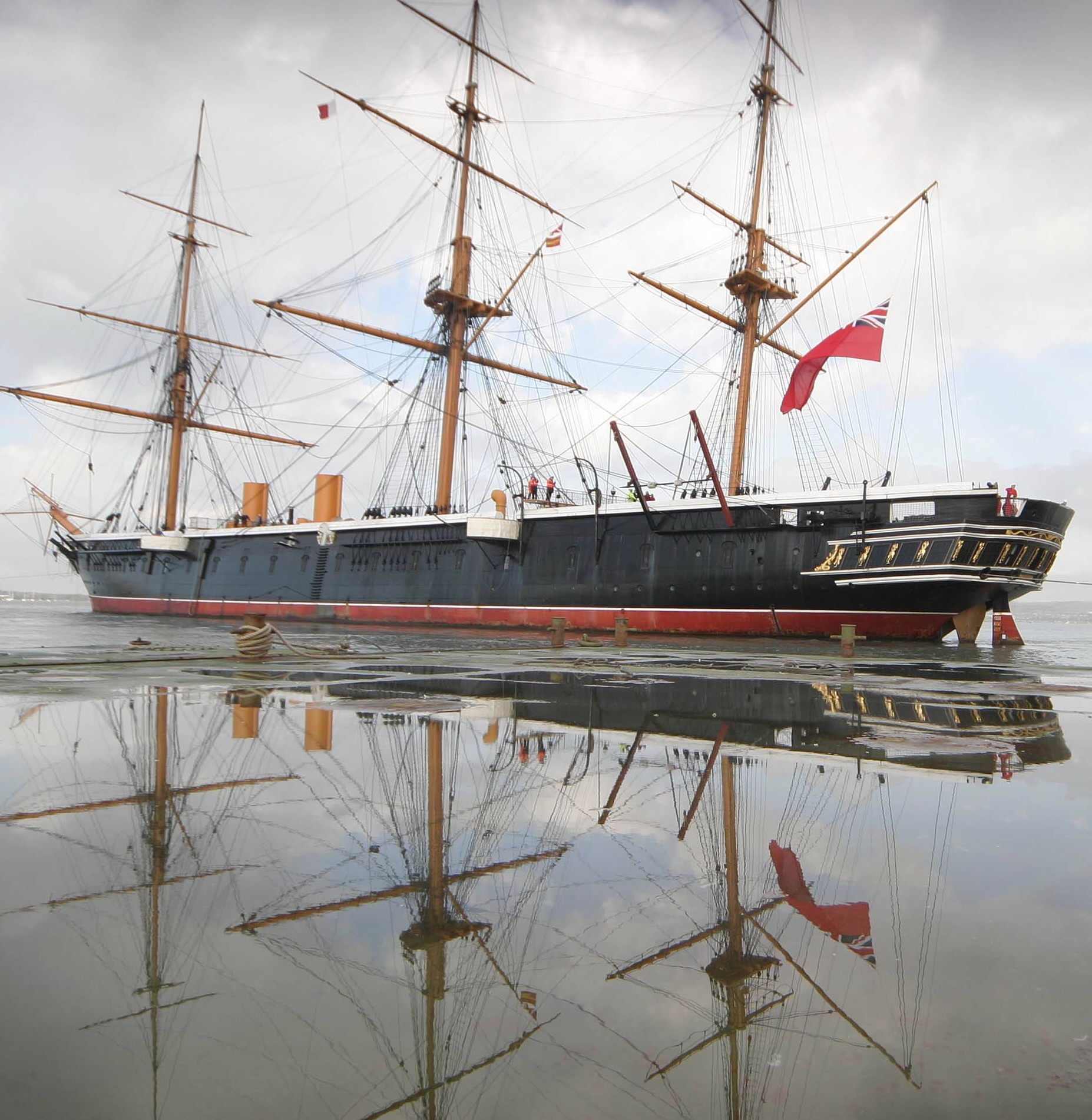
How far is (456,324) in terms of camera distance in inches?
1396

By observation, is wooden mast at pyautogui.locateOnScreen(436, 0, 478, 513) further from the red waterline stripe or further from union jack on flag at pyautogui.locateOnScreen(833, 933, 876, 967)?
union jack on flag at pyautogui.locateOnScreen(833, 933, 876, 967)

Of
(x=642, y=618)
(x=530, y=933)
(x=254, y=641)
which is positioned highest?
(x=642, y=618)

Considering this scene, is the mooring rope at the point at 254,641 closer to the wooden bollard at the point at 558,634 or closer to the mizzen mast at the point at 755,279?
the wooden bollard at the point at 558,634

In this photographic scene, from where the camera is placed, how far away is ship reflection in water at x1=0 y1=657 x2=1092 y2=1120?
1.79m

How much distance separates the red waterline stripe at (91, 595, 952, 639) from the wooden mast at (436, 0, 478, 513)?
536cm

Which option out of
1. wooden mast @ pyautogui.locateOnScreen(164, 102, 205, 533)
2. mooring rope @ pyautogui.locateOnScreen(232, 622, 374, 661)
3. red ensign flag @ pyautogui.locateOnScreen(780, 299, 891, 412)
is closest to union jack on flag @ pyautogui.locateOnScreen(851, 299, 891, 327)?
red ensign flag @ pyautogui.locateOnScreen(780, 299, 891, 412)

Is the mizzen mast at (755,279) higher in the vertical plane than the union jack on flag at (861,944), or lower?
higher

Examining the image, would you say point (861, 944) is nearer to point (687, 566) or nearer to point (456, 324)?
point (687, 566)

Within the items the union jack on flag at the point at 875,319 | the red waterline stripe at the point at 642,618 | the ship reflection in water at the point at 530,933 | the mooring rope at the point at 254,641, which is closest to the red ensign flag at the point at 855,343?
the union jack on flag at the point at 875,319

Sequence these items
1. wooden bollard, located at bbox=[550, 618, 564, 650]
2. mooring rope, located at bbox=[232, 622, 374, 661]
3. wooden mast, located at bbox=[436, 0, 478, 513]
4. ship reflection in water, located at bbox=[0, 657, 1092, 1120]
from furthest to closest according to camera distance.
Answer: wooden mast, located at bbox=[436, 0, 478, 513] → wooden bollard, located at bbox=[550, 618, 564, 650] → mooring rope, located at bbox=[232, 622, 374, 661] → ship reflection in water, located at bbox=[0, 657, 1092, 1120]

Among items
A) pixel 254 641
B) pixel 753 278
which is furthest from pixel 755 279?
pixel 254 641

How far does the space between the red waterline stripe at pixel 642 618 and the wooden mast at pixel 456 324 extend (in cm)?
536

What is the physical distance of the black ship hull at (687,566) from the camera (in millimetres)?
22359

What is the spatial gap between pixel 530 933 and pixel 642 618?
24.3 meters
